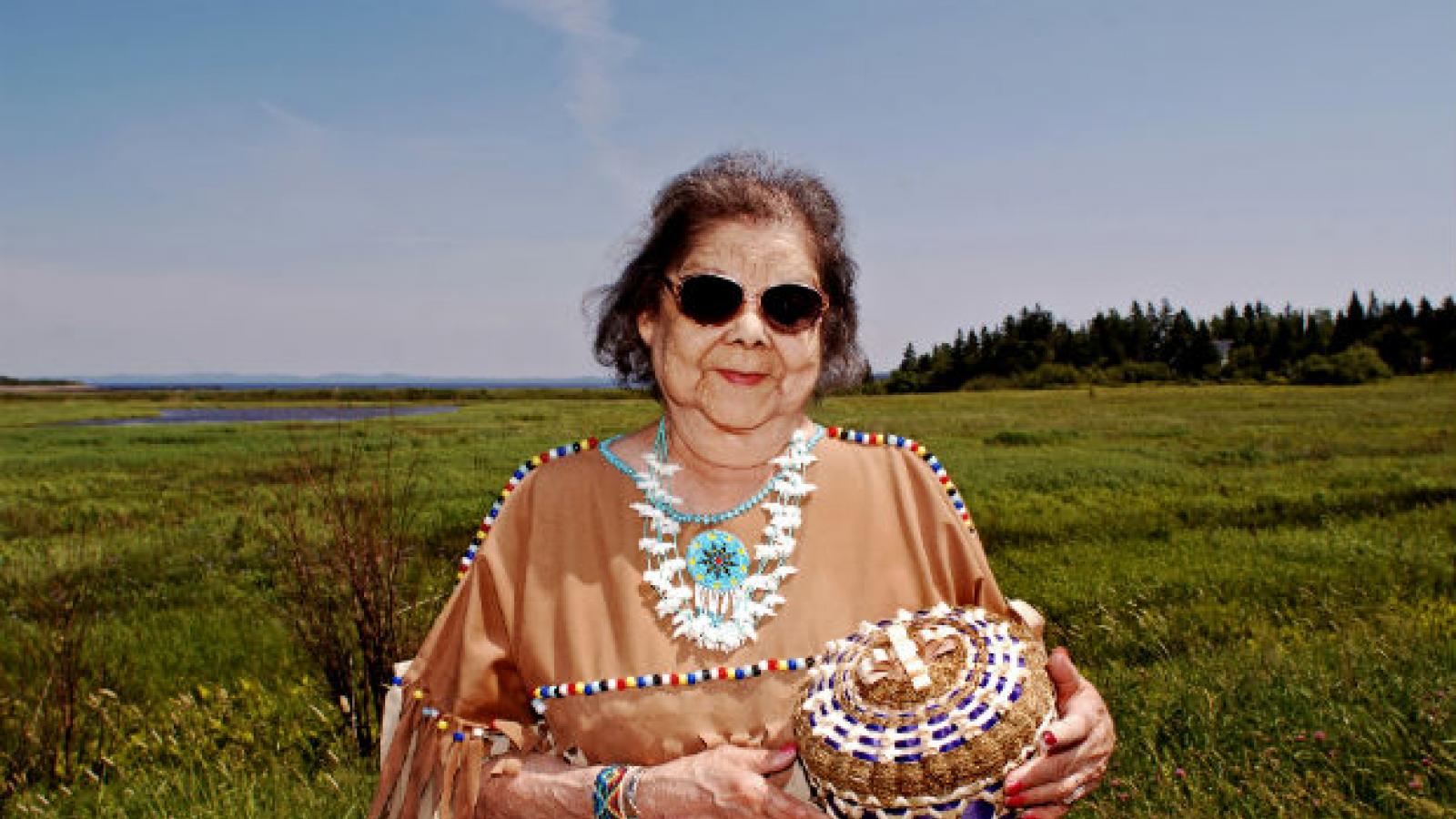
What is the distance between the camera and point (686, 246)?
2311mm

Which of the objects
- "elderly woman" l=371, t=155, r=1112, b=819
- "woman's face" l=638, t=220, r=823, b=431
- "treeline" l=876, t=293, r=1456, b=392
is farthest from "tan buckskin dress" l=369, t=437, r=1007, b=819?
"treeline" l=876, t=293, r=1456, b=392

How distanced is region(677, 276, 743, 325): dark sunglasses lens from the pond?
45.1 meters

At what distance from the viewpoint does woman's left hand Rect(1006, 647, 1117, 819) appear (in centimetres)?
179

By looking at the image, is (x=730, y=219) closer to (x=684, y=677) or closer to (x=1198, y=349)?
(x=684, y=677)

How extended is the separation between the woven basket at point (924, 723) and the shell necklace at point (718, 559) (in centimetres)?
37

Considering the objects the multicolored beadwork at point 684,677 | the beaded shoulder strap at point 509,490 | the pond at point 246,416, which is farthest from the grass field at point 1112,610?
the pond at point 246,416

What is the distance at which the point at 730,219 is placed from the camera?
7.51 feet

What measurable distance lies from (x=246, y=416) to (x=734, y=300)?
91.4m

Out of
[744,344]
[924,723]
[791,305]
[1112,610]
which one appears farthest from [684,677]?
[1112,610]

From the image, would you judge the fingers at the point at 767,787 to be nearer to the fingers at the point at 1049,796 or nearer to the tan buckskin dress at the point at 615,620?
the tan buckskin dress at the point at 615,620

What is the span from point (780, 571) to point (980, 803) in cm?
68

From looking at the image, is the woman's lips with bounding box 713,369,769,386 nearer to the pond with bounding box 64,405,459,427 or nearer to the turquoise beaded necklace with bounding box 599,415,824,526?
the turquoise beaded necklace with bounding box 599,415,824,526

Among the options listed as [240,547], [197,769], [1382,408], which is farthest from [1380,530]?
[1382,408]

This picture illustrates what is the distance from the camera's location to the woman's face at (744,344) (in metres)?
2.24
